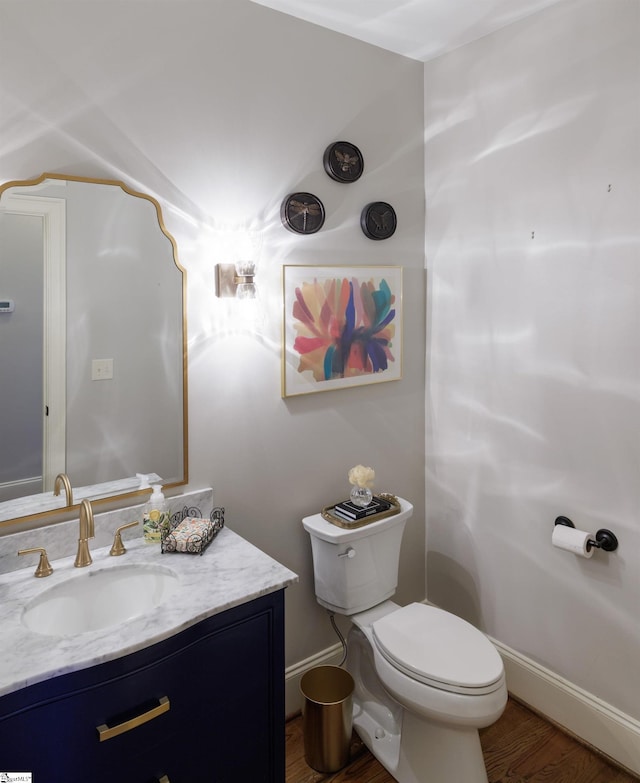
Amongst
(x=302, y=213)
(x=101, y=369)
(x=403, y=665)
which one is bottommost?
(x=403, y=665)

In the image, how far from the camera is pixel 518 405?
87.0 inches

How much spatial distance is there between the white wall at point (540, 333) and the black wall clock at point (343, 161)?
0.43 meters

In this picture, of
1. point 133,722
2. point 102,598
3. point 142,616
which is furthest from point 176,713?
point 102,598

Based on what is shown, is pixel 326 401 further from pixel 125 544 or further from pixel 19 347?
pixel 19 347

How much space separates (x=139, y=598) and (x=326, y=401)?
1020 mm

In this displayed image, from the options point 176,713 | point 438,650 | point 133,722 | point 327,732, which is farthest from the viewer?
point 327,732

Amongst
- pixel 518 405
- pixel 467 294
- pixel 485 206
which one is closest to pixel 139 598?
pixel 518 405

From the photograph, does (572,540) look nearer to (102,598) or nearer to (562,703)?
(562,703)

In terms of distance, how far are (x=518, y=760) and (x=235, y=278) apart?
76.4 inches

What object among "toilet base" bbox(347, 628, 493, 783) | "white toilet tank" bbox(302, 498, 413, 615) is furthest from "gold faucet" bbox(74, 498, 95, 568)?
"toilet base" bbox(347, 628, 493, 783)

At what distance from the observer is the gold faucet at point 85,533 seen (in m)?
1.58

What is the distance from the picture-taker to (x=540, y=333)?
2.11m

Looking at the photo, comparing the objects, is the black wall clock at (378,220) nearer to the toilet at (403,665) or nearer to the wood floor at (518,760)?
the toilet at (403,665)

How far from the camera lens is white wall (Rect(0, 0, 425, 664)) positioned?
161cm
